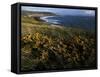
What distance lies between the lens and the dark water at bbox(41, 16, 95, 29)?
2998mm

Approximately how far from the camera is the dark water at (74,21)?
300 cm

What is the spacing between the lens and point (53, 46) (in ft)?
9.81

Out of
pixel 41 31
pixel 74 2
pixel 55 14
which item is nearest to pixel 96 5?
pixel 74 2

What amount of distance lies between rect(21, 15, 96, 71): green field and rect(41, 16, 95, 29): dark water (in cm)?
4

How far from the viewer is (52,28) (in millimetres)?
2992

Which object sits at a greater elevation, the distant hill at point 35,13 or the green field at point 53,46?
the distant hill at point 35,13

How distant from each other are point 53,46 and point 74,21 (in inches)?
14.6

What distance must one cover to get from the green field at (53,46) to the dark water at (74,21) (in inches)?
1.7

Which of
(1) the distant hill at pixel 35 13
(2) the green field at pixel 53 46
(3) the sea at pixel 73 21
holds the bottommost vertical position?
(2) the green field at pixel 53 46

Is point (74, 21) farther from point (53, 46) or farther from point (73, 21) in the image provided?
point (53, 46)

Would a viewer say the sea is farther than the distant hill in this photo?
Yes

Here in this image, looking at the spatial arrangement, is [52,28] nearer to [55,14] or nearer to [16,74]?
[55,14]

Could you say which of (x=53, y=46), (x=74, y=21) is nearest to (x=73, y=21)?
(x=74, y=21)

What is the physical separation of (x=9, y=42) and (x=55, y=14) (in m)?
0.55
